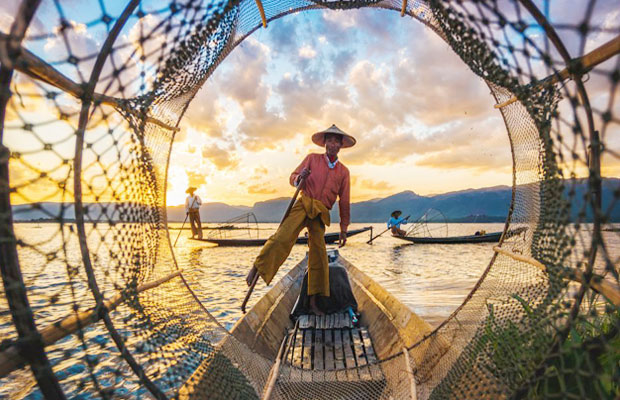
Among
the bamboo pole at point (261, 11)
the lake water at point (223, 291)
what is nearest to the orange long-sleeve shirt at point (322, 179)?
the bamboo pole at point (261, 11)

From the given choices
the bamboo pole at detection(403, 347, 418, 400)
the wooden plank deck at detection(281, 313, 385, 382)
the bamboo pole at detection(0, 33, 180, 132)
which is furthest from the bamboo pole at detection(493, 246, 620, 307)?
the bamboo pole at detection(0, 33, 180, 132)

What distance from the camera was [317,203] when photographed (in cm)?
384

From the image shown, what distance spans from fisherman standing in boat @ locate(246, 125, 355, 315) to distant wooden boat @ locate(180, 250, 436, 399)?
1.42ft

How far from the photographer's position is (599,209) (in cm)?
121

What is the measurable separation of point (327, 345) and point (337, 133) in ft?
7.54

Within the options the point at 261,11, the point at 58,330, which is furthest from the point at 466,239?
the point at 58,330

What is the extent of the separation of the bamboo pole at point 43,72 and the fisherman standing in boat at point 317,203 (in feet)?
7.56

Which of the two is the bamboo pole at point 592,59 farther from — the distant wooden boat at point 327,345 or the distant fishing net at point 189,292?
the distant wooden boat at point 327,345

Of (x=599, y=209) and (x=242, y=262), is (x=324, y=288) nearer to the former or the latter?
(x=599, y=209)

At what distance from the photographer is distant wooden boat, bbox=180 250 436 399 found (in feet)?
7.63

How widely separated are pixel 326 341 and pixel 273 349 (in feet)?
1.86

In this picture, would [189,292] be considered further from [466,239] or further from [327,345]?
[466,239]

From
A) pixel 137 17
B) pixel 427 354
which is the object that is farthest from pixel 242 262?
pixel 137 17

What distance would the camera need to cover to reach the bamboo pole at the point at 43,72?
36.5 inches
